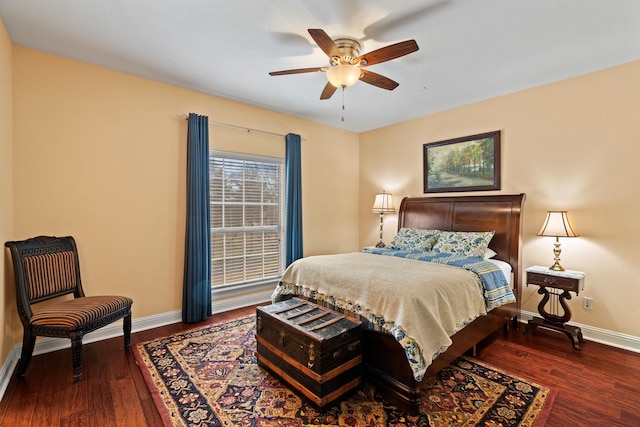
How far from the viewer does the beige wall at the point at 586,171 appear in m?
2.86

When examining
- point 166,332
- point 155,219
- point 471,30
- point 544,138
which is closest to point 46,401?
point 166,332

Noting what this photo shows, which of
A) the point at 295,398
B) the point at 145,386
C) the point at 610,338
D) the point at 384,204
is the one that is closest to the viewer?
the point at 295,398

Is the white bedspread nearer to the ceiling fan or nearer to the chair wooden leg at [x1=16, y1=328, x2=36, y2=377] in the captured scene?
the ceiling fan

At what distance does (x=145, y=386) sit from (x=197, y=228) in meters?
1.67

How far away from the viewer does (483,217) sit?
3684 millimetres

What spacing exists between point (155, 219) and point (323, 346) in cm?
245

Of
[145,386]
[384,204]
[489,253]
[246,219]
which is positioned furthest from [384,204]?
[145,386]

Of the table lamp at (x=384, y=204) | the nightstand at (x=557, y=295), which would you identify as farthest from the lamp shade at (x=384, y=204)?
the nightstand at (x=557, y=295)

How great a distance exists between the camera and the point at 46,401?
203 cm

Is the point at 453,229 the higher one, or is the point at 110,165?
the point at 110,165

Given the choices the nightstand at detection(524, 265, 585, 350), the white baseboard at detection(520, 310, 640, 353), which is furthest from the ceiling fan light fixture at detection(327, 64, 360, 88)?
the white baseboard at detection(520, 310, 640, 353)

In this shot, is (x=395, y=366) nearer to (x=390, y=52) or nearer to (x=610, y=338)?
(x=390, y=52)

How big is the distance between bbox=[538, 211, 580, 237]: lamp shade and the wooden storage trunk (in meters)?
2.29

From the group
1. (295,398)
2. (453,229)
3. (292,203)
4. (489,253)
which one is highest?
(292,203)
